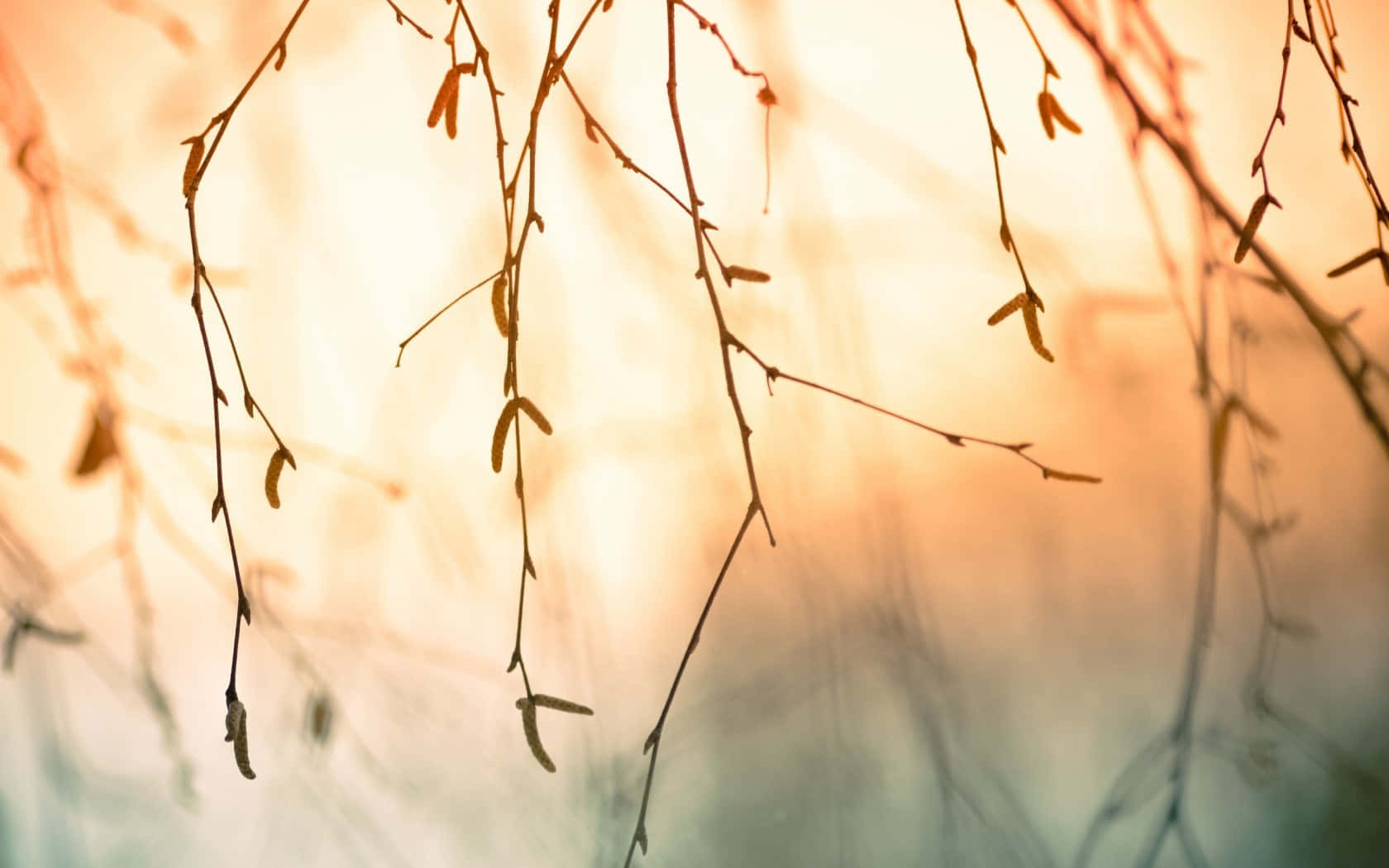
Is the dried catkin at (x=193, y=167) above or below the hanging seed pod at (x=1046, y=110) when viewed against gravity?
above

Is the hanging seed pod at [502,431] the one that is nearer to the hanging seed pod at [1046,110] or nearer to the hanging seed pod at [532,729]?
the hanging seed pod at [532,729]

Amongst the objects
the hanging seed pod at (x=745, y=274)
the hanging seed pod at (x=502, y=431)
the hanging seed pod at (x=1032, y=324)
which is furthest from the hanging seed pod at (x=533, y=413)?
the hanging seed pod at (x=1032, y=324)

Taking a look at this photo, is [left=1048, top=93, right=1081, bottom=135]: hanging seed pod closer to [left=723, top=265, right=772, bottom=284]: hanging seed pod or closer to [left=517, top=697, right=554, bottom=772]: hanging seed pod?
[left=723, top=265, right=772, bottom=284]: hanging seed pod

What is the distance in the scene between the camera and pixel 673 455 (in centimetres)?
53

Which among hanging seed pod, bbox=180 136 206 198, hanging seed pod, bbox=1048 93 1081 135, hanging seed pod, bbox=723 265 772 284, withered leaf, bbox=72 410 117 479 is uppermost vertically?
hanging seed pod, bbox=180 136 206 198

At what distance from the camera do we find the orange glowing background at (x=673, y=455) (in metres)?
0.50

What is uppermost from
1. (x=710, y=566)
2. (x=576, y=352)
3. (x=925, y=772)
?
(x=576, y=352)

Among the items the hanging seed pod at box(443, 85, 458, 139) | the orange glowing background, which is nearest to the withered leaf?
the orange glowing background

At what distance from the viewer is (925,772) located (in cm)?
57

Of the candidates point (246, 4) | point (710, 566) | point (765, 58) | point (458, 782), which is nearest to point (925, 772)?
point (710, 566)

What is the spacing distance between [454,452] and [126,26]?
297mm

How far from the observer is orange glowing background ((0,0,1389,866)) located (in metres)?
0.50

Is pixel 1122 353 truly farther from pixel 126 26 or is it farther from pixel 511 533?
pixel 126 26

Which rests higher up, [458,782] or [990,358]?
[990,358]
